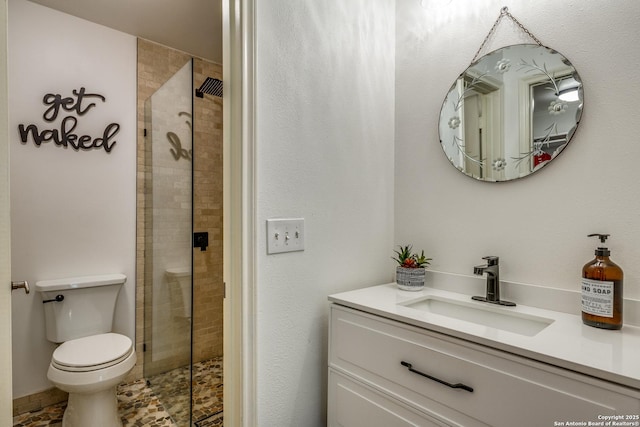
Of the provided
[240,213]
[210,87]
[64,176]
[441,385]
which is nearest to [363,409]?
[441,385]

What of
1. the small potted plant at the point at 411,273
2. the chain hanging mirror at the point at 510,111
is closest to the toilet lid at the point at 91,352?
→ the small potted plant at the point at 411,273

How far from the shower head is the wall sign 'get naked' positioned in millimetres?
671

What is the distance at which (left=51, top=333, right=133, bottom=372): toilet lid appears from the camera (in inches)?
63.2

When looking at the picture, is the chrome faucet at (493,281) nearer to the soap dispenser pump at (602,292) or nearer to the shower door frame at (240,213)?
the soap dispenser pump at (602,292)

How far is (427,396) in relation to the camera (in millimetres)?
930

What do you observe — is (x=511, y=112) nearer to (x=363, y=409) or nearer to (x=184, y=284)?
(x=363, y=409)

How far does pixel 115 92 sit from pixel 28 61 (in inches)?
17.5

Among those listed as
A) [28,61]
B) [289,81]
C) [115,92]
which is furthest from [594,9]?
[28,61]

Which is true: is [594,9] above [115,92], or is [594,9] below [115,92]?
below

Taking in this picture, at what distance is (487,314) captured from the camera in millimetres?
1156

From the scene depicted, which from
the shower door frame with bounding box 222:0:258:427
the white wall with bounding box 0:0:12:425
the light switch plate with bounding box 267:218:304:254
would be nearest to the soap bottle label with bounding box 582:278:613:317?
the light switch plate with bounding box 267:218:304:254

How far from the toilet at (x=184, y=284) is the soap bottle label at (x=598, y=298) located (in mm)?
1632

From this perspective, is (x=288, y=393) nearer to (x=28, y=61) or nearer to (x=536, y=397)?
(x=536, y=397)

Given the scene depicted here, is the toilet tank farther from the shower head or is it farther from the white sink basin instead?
the white sink basin
